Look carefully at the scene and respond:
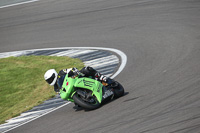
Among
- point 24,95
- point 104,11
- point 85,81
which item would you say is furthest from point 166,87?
point 104,11

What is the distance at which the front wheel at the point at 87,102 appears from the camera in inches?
318

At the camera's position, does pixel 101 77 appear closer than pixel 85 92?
No

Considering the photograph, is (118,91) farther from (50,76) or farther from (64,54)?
(64,54)

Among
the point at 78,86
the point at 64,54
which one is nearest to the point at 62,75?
the point at 78,86

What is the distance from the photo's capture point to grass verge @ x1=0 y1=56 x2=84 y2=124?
35.6 feet

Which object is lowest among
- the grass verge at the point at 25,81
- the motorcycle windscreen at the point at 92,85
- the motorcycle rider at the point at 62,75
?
the grass verge at the point at 25,81

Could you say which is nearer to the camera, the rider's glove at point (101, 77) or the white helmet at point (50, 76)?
the white helmet at point (50, 76)

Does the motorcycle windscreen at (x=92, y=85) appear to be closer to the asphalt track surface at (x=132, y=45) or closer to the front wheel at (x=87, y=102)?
the front wheel at (x=87, y=102)

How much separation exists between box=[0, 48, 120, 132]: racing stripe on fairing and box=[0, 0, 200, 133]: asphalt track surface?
1.68ft

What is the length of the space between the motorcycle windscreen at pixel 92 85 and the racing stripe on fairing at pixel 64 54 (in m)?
1.68

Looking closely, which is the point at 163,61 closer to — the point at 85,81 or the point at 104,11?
the point at 85,81

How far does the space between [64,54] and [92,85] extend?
6.26 meters

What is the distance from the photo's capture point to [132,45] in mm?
13484

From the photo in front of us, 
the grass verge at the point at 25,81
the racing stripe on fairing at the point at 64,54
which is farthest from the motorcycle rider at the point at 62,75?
the grass verge at the point at 25,81
